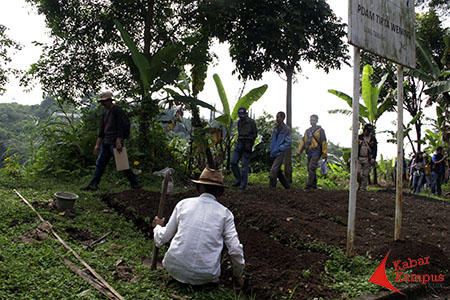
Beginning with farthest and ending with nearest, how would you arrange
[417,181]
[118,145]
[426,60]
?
[417,181], [426,60], [118,145]

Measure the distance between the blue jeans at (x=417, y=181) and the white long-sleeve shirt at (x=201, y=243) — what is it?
1304 cm

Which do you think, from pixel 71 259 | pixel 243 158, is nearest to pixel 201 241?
pixel 71 259

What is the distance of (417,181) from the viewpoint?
1502 centimetres

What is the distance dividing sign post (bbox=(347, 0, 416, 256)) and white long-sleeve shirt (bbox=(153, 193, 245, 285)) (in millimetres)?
1725

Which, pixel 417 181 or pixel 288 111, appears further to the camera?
pixel 417 181

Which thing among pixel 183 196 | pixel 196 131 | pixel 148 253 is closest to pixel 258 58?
pixel 196 131

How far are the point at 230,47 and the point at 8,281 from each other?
36.8 feet

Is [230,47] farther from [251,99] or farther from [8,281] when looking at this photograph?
[8,281]

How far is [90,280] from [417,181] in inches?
552

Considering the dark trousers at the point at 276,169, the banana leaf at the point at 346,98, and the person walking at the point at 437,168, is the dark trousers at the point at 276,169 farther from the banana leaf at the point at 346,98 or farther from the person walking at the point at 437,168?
the person walking at the point at 437,168

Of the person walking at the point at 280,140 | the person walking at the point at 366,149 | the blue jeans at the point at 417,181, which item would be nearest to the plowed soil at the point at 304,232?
the person walking at the point at 280,140

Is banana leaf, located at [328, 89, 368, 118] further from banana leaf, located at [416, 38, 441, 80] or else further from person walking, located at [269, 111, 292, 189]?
person walking, located at [269, 111, 292, 189]

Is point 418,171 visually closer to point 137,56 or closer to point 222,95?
point 222,95

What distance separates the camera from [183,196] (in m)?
7.45
